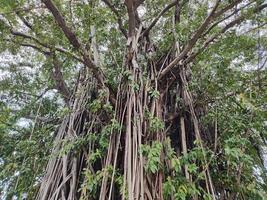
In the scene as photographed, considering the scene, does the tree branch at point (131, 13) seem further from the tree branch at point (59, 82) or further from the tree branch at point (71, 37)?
the tree branch at point (59, 82)

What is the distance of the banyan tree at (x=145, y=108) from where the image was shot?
168cm

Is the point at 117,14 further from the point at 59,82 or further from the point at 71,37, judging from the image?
the point at 59,82

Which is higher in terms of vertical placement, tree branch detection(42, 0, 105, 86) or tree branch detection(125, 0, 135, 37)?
tree branch detection(125, 0, 135, 37)

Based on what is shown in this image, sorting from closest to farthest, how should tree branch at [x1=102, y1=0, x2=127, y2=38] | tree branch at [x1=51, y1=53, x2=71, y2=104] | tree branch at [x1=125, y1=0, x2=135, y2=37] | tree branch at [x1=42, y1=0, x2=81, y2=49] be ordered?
tree branch at [x1=42, y1=0, x2=81, y2=49] → tree branch at [x1=125, y1=0, x2=135, y2=37] → tree branch at [x1=102, y1=0, x2=127, y2=38] → tree branch at [x1=51, y1=53, x2=71, y2=104]

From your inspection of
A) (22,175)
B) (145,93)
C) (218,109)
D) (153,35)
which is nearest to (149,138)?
(145,93)

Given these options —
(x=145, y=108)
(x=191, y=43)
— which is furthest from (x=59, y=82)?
(x=191, y=43)

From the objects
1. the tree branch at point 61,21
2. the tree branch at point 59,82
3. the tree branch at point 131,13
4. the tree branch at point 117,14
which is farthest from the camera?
the tree branch at point 59,82

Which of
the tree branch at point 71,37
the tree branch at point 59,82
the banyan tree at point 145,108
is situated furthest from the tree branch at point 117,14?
the tree branch at point 59,82

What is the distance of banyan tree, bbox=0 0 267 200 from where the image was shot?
1.68 m

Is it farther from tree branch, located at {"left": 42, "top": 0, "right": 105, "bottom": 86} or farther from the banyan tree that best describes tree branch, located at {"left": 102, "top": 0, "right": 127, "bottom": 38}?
tree branch, located at {"left": 42, "top": 0, "right": 105, "bottom": 86}

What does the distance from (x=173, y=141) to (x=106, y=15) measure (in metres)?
1.08

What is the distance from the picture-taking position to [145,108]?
187cm

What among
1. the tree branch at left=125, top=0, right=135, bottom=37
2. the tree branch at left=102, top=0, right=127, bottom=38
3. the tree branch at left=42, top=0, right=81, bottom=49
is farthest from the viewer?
the tree branch at left=102, top=0, right=127, bottom=38

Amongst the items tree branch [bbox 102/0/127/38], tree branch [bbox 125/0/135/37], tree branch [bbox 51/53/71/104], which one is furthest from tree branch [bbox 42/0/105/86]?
tree branch [bbox 51/53/71/104]
